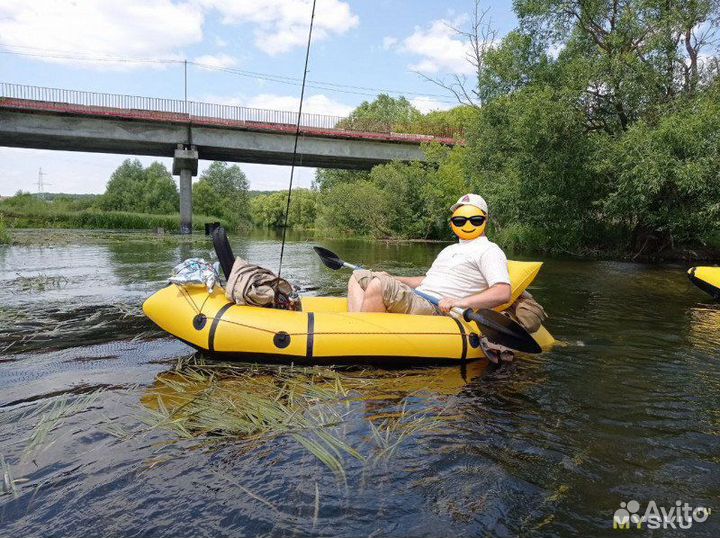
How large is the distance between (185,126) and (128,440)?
85.9 feet

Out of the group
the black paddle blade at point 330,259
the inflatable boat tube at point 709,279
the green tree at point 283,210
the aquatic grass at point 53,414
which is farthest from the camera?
the green tree at point 283,210

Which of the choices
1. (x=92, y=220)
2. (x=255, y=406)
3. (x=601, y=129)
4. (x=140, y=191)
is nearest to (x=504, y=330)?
(x=255, y=406)

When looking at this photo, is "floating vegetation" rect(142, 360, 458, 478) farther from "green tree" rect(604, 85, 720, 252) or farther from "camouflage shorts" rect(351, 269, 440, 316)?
"green tree" rect(604, 85, 720, 252)

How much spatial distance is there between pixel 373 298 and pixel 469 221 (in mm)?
1147

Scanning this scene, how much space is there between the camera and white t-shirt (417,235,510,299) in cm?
440

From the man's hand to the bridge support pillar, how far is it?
24.7 meters

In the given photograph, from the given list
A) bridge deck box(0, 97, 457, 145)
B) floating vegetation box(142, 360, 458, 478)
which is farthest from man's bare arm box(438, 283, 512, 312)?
bridge deck box(0, 97, 457, 145)

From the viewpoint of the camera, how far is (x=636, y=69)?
Result: 15328 mm

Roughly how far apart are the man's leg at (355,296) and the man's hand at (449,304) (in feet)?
2.48

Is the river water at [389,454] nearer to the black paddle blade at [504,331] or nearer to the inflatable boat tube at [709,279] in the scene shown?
the black paddle blade at [504,331]

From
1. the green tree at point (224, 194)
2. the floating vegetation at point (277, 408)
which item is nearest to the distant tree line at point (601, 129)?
the floating vegetation at point (277, 408)

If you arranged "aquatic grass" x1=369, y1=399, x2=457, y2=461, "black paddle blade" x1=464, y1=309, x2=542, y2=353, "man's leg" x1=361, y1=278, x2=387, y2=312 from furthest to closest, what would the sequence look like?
"man's leg" x1=361, y1=278, x2=387, y2=312 → "black paddle blade" x1=464, y1=309, x2=542, y2=353 → "aquatic grass" x1=369, y1=399, x2=457, y2=461

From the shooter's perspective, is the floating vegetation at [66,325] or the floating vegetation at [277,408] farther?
the floating vegetation at [66,325]

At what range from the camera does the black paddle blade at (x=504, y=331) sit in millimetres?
4176
